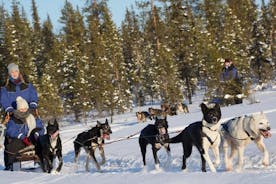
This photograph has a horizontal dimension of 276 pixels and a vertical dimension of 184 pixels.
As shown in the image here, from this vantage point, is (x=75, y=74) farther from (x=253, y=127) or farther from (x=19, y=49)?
(x=253, y=127)

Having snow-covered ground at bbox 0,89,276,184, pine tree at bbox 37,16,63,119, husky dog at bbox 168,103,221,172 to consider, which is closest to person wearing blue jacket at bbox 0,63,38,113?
snow-covered ground at bbox 0,89,276,184

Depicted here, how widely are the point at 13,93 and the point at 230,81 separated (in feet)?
28.5

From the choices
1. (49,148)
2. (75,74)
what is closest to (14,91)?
(49,148)

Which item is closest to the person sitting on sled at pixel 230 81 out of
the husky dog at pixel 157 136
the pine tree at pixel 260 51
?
the husky dog at pixel 157 136

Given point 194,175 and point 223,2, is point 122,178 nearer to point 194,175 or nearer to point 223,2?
point 194,175

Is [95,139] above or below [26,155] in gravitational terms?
above

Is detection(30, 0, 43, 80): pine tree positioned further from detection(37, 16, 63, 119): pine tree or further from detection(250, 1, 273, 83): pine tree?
detection(250, 1, 273, 83): pine tree

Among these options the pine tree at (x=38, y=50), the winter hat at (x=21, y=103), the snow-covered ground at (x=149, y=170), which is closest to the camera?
the snow-covered ground at (x=149, y=170)

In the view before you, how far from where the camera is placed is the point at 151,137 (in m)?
7.91

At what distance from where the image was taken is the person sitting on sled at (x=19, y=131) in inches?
A: 316

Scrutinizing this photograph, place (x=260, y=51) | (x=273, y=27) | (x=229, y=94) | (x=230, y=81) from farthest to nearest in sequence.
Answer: (x=273, y=27) < (x=260, y=51) < (x=229, y=94) < (x=230, y=81)

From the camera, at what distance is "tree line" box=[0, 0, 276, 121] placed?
3019cm

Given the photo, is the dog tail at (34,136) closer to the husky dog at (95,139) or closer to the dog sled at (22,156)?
the dog sled at (22,156)

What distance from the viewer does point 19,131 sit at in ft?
26.7
